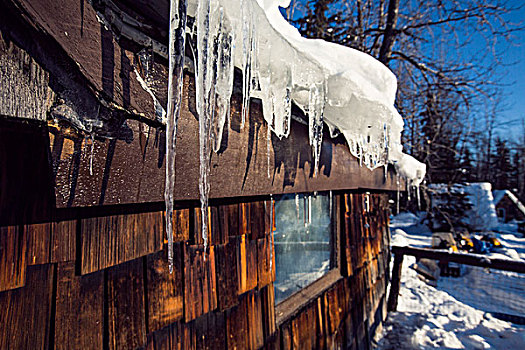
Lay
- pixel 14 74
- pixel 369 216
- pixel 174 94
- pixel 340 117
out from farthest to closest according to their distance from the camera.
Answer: pixel 369 216
pixel 340 117
pixel 174 94
pixel 14 74

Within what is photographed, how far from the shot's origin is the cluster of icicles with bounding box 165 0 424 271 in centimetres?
74

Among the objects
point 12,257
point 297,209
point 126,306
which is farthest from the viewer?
point 297,209

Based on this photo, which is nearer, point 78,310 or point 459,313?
point 78,310

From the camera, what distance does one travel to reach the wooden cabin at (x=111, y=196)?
1.93ft

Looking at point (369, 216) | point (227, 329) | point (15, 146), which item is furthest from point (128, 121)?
point (369, 216)

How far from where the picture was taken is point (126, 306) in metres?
0.88

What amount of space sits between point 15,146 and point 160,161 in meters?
0.36

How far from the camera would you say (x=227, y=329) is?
4.21ft

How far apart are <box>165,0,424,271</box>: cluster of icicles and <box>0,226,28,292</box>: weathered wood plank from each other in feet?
1.17

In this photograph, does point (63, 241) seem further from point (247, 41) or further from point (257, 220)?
point (257, 220)

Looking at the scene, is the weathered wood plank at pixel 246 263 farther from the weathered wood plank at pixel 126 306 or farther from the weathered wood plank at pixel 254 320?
the weathered wood plank at pixel 126 306

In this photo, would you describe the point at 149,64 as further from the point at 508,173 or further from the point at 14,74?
the point at 508,173

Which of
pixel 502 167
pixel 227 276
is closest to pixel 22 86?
pixel 227 276

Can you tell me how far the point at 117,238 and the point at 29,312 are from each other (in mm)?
262
